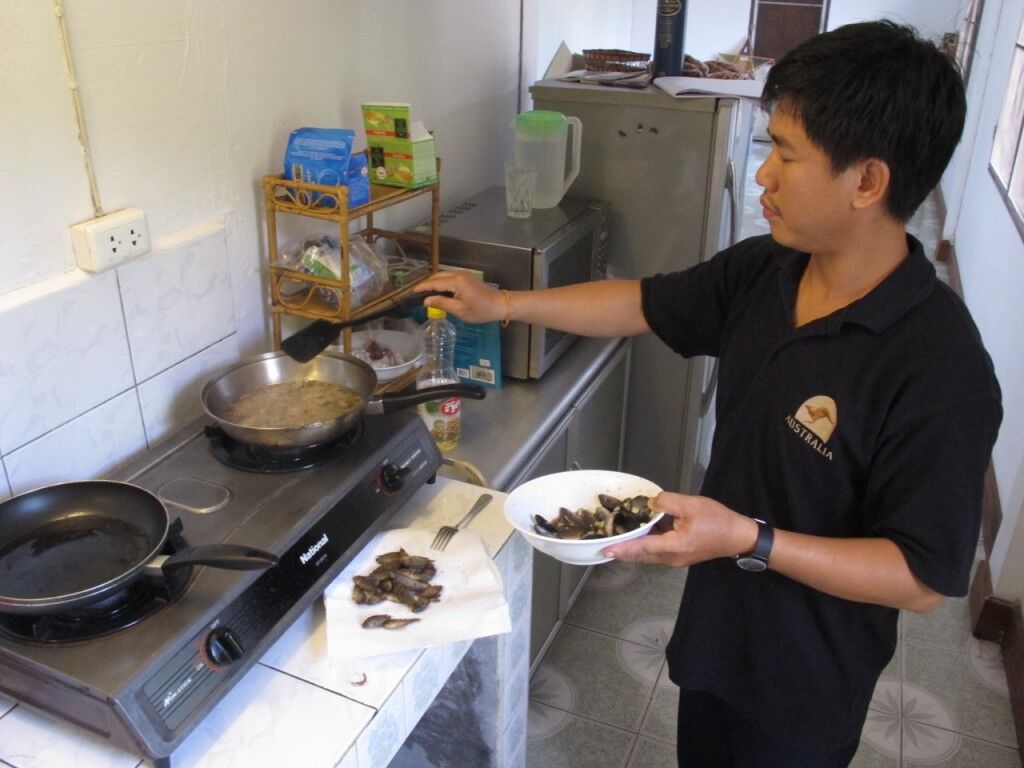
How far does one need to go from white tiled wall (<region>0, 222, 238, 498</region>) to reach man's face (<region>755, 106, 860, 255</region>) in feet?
2.90

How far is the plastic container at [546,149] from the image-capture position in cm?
215

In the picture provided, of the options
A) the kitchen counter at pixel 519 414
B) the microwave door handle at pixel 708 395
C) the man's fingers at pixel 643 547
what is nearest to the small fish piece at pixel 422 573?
the man's fingers at pixel 643 547

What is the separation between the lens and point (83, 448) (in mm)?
1255

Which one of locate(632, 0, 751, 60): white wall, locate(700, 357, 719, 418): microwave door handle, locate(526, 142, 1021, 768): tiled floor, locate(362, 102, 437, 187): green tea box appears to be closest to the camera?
locate(362, 102, 437, 187): green tea box

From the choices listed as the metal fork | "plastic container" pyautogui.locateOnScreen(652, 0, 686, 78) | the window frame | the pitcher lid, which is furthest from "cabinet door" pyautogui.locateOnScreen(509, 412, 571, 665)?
the window frame

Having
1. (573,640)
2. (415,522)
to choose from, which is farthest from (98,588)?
(573,640)

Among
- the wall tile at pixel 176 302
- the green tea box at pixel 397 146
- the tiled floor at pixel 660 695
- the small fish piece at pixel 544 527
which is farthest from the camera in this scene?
the tiled floor at pixel 660 695

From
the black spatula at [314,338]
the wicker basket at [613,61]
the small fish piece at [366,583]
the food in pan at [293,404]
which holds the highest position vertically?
the wicker basket at [613,61]

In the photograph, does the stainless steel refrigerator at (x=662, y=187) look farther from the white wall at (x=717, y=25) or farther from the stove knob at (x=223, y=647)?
the white wall at (x=717, y=25)

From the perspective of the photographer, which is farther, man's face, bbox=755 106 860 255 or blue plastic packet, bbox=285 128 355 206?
blue plastic packet, bbox=285 128 355 206

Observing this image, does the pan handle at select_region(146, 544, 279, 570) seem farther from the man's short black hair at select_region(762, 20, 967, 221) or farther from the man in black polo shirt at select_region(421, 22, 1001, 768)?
the man's short black hair at select_region(762, 20, 967, 221)

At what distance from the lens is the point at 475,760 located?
1468 millimetres

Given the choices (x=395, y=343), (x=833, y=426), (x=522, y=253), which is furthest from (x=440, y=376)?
(x=833, y=426)

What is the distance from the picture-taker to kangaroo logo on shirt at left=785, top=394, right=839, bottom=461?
1093mm
